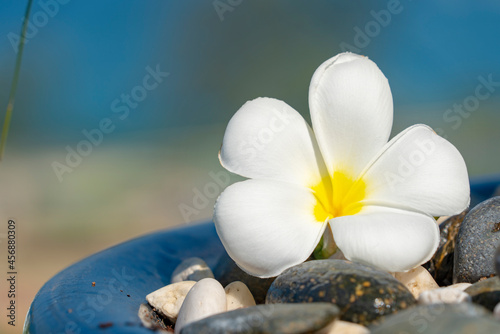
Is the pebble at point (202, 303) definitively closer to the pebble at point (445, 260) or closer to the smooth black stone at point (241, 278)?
the smooth black stone at point (241, 278)

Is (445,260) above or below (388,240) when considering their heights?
below

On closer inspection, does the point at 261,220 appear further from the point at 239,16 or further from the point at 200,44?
the point at 239,16

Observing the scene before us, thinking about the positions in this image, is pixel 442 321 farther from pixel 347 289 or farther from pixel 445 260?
pixel 445 260

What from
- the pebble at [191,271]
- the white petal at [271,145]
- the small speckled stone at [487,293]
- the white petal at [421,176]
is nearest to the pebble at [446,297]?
the small speckled stone at [487,293]

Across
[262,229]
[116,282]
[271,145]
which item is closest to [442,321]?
[262,229]

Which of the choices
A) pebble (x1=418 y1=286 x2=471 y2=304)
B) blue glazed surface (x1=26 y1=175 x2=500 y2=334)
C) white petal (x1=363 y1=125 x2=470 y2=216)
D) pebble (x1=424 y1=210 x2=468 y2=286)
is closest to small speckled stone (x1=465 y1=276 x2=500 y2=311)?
pebble (x1=418 y1=286 x2=471 y2=304)

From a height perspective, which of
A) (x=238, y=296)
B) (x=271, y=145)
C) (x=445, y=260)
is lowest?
(x=445, y=260)
